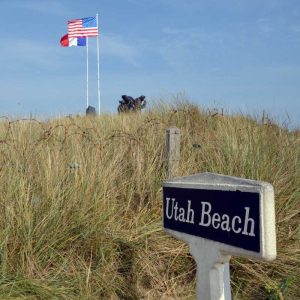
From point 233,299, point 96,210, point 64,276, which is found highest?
point 96,210

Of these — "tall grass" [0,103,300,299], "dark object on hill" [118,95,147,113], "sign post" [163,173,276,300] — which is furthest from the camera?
"dark object on hill" [118,95,147,113]

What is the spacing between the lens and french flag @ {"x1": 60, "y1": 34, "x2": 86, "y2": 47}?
2378cm

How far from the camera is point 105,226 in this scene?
419 cm

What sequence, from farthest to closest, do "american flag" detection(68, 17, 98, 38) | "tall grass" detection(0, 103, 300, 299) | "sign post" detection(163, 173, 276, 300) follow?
1. "american flag" detection(68, 17, 98, 38)
2. "tall grass" detection(0, 103, 300, 299)
3. "sign post" detection(163, 173, 276, 300)

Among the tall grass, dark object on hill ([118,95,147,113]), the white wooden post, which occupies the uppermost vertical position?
dark object on hill ([118,95,147,113])

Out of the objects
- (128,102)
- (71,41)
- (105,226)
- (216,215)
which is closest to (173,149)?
(105,226)

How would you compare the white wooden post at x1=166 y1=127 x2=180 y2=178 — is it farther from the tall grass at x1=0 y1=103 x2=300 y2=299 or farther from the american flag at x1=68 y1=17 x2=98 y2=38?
the american flag at x1=68 y1=17 x2=98 y2=38

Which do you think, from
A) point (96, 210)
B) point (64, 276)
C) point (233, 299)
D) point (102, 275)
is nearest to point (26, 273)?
point (64, 276)

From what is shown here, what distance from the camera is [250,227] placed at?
2340mm

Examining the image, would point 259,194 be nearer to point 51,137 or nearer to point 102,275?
point 102,275

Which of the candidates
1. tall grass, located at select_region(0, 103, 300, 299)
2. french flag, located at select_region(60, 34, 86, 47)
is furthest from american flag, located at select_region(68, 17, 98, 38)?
tall grass, located at select_region(0, 103, 300, 299)

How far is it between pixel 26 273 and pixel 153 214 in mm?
1496

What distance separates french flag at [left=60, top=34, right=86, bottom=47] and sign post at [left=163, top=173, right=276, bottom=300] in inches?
857

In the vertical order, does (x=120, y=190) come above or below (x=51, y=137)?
below
